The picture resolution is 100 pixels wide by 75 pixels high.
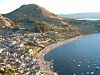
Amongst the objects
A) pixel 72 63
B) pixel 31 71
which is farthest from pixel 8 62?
pixel 72 63

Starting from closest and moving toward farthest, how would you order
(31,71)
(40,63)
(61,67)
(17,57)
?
(31,71) < (61,67) < (40,63) < (17,57)

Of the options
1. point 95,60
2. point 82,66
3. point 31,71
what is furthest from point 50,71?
point 95,60

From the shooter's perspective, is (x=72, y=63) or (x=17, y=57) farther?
(x=17, y=57)

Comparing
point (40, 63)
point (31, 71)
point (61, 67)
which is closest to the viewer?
point (31, 71)

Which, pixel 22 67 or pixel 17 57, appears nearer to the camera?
pixel 22 67

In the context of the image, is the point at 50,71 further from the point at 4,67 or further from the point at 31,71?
the point at 4,67

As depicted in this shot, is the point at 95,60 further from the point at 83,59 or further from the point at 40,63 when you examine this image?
the point at 40,63

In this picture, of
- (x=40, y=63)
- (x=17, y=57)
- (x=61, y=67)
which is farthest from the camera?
(x=17, y=57)

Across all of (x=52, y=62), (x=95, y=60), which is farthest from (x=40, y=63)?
(x=95, y=60)
